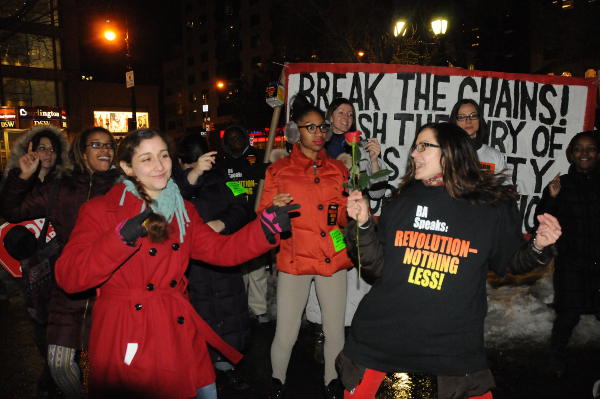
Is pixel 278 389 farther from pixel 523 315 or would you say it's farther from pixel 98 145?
pixel 523 315

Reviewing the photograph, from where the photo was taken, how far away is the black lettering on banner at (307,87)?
5.88 metres

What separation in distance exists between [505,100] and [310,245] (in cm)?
374

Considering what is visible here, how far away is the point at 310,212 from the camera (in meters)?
3.87

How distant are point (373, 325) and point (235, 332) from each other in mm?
2001

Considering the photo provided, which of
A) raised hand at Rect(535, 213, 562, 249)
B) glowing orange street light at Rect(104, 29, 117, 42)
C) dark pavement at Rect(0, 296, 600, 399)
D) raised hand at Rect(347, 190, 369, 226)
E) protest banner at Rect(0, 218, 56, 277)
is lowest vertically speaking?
dark pavement at Rect(0, 296, 600, 399)

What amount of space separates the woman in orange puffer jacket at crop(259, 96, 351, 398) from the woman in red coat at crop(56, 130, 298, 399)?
1156mm

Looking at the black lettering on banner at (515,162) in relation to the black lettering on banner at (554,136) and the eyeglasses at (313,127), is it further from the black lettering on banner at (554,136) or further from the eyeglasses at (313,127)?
the eyeglasses at (313,127)

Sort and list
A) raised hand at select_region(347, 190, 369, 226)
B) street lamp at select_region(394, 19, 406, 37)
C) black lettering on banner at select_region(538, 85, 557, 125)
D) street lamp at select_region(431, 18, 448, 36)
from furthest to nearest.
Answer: street lamp at select_region(394, 19, 406, 37) < street lamp at select_region(431, 18, 448, 36) < black lettering on banner at select_region(538, 85, 557, 125) < raised hand at select_region(347, 190, 369, 226)

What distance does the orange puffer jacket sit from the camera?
3.85 metres

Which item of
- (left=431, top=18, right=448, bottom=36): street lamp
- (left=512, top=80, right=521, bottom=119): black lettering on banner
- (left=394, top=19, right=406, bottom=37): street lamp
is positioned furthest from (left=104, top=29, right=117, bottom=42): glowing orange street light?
(left=512, top=80, right=521, bottom=119): black lettering on banner

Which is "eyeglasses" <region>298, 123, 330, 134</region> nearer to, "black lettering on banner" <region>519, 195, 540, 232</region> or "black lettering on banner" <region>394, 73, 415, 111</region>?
"black lettering on banner" <region>394, 73, 415, 111</region>

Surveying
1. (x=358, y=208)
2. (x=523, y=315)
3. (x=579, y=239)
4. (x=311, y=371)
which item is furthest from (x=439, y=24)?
(x=358, y=208)

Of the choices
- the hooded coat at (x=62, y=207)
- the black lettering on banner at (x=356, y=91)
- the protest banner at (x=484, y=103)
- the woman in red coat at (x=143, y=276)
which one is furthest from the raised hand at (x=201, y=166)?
the black lettering on banner at (x=356, y=91)

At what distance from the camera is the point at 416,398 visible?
164 inches
